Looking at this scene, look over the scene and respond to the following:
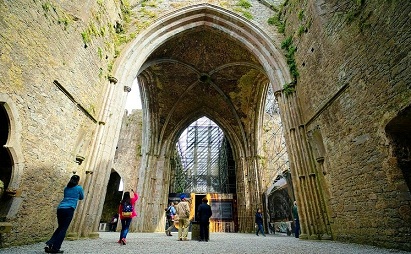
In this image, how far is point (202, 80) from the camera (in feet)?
43.1

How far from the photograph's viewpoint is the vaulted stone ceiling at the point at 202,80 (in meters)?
10.6

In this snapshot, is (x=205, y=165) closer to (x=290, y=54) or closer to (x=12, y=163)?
(x=290, y=54)

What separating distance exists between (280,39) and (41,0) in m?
7.43

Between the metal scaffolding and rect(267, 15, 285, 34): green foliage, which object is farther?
the metal scaffolding

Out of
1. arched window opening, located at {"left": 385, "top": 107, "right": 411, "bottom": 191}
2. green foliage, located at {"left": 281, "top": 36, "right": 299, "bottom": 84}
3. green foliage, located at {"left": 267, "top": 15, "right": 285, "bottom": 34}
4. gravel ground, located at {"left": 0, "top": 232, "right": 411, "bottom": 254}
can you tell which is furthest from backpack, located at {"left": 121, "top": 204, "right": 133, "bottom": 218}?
green foliage, located at {"left": 267, "top": 15, "right": 285, "bottom": 34}

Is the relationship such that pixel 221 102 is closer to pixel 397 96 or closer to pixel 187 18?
pixel 187 18

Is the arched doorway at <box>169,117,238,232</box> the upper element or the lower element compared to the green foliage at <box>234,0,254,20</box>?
lower

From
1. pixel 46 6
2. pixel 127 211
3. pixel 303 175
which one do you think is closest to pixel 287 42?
pixel 303 175

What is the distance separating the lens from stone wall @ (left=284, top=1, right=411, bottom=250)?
3.41 meters

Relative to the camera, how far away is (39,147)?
174 inches

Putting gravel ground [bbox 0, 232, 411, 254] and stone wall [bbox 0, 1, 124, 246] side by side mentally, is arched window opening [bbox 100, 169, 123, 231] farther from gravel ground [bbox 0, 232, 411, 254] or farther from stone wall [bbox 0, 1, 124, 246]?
gravel ground [bbox 0, 232, 411, 254]

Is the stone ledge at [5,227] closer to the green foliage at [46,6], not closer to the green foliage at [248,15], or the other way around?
the green foliage at [46,6]

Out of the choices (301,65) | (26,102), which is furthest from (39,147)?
(301,65)

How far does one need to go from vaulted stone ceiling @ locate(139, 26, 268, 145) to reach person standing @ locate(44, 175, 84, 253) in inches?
293
